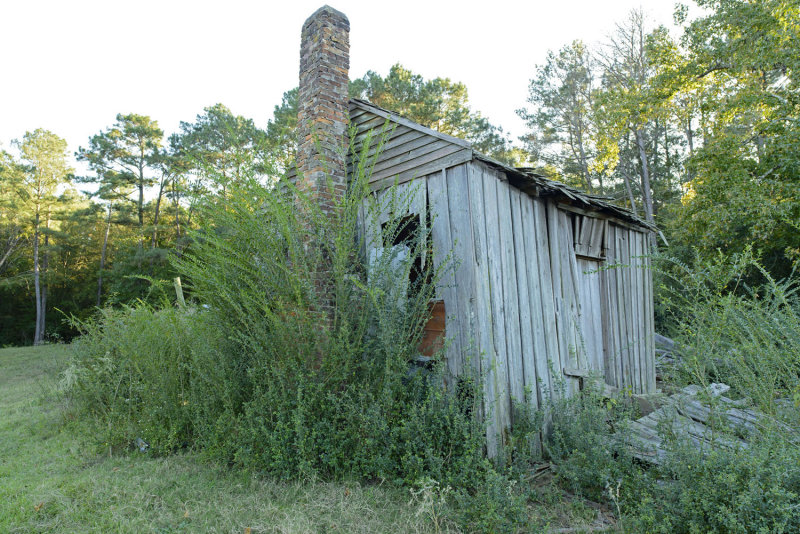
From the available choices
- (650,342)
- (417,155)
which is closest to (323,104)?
(417,155)

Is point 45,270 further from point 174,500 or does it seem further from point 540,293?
point 540,293

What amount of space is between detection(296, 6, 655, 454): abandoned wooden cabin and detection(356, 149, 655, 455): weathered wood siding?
1 centimetres

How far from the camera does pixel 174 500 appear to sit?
11.6ft

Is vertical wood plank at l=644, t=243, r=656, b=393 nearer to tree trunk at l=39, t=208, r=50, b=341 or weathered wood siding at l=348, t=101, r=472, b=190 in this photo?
weathered wood siding at l=348, t=101, r=472, b=190

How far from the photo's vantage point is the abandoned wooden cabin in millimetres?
4305

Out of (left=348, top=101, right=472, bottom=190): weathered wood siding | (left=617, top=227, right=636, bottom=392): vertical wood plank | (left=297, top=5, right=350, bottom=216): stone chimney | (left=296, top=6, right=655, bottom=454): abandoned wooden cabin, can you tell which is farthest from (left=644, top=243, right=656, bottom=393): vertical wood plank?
(left=297, top=5, right=350, bottom=216): stone chimney

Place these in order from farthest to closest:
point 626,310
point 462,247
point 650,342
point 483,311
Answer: point 650,342 < point 626,310 < point 462,247 < point 483,311

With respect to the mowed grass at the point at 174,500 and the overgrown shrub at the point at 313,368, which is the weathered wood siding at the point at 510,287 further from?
the mowed grass at the point at 174,500

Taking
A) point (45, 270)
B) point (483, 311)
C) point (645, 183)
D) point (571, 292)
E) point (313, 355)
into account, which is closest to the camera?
point (313, 355)

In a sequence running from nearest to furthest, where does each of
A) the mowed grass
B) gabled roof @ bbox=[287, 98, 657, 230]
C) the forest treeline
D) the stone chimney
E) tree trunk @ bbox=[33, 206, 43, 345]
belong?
1. the mowed grass
2. gabled roof @ bbox=[287, 98, 657, 230]
3. the stone chimney
4. the forest treeline
5. tree trunk @ bbox=[33, 206, 43, 345]

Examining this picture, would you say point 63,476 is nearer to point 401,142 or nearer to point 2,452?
point 2,452

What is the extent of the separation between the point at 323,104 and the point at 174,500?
13.7ft

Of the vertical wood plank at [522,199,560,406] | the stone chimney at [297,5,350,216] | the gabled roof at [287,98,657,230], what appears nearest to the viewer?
the gabled roof at [287,98,657,230]

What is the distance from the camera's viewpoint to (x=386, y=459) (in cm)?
359
